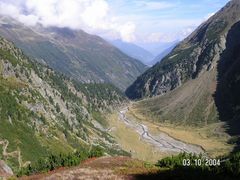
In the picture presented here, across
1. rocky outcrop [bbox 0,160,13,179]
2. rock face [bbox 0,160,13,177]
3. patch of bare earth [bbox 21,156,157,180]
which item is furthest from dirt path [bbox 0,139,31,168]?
patch of bare earth [bbox 21,156,157,180]

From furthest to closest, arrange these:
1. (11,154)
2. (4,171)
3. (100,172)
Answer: (11,154), (4,171), (100,172)

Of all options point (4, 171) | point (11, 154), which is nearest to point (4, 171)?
point (4, 171)

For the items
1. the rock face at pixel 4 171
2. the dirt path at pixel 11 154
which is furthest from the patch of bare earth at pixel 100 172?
the dirt path at pixel 11 154

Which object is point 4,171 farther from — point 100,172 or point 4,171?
point 100,172

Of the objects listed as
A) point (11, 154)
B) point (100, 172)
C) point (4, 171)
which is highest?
point (100, 172)

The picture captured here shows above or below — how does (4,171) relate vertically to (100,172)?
below

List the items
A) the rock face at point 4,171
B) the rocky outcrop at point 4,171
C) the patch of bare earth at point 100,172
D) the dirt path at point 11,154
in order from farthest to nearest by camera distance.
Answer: the dirt path at point 11,154 < the rock face at point 4,171 < the rocky outcrop at point 4,171 < the patch of bare earth at point 100,172

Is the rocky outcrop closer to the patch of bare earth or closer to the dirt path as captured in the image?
the patch of bare earth

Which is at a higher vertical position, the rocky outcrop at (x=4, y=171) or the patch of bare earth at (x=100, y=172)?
the patch of bare earth at (x=100, y=172)

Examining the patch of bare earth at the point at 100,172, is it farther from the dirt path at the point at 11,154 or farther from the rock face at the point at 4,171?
the dirt path at the point at 11,154

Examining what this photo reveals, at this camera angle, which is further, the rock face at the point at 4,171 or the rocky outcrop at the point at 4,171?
the rock face at the point at 4,171

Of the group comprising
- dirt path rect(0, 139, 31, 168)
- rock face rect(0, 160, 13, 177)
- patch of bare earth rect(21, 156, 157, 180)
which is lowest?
dirt path rect(0, 139, 31, 168)

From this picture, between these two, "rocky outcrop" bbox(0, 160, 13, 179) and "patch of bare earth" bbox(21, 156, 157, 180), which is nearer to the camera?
"patch of bare earth" bbox(21, 156, 157, 180)
